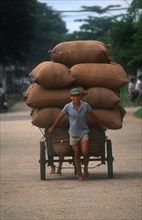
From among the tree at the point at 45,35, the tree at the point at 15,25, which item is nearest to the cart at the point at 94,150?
the tree at the point at 15,25

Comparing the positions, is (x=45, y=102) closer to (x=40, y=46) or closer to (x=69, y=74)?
(x=69, y=74)

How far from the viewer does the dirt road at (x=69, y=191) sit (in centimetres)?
999

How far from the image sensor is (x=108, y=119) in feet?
43.6

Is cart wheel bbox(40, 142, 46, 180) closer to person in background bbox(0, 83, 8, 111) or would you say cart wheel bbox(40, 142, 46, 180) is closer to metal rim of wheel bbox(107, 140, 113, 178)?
metal rim of wheel bbox(107, 140, 113, 178)

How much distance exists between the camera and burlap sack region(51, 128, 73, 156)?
13.4 meters

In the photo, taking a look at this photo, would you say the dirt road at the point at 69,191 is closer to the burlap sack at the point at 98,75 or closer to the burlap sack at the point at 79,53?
the burlap sack at the point at 98,75

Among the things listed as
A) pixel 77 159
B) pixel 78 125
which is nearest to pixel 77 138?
pixel 78 125

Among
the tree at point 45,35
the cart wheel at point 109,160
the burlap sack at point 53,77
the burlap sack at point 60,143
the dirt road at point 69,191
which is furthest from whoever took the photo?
the tree at point 45,35

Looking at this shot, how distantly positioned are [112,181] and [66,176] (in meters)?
1.32

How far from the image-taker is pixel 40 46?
4139 inches

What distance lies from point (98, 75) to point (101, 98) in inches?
16.6

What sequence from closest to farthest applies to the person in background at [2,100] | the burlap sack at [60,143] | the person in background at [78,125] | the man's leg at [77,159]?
the person in background at [78,125], the man's leg at [77,159], the burlap sack at [60,143], the person in background at [2,100]

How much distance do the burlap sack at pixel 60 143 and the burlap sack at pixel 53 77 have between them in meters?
0.85

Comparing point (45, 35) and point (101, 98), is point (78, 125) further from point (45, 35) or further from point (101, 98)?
point (45, 35)
